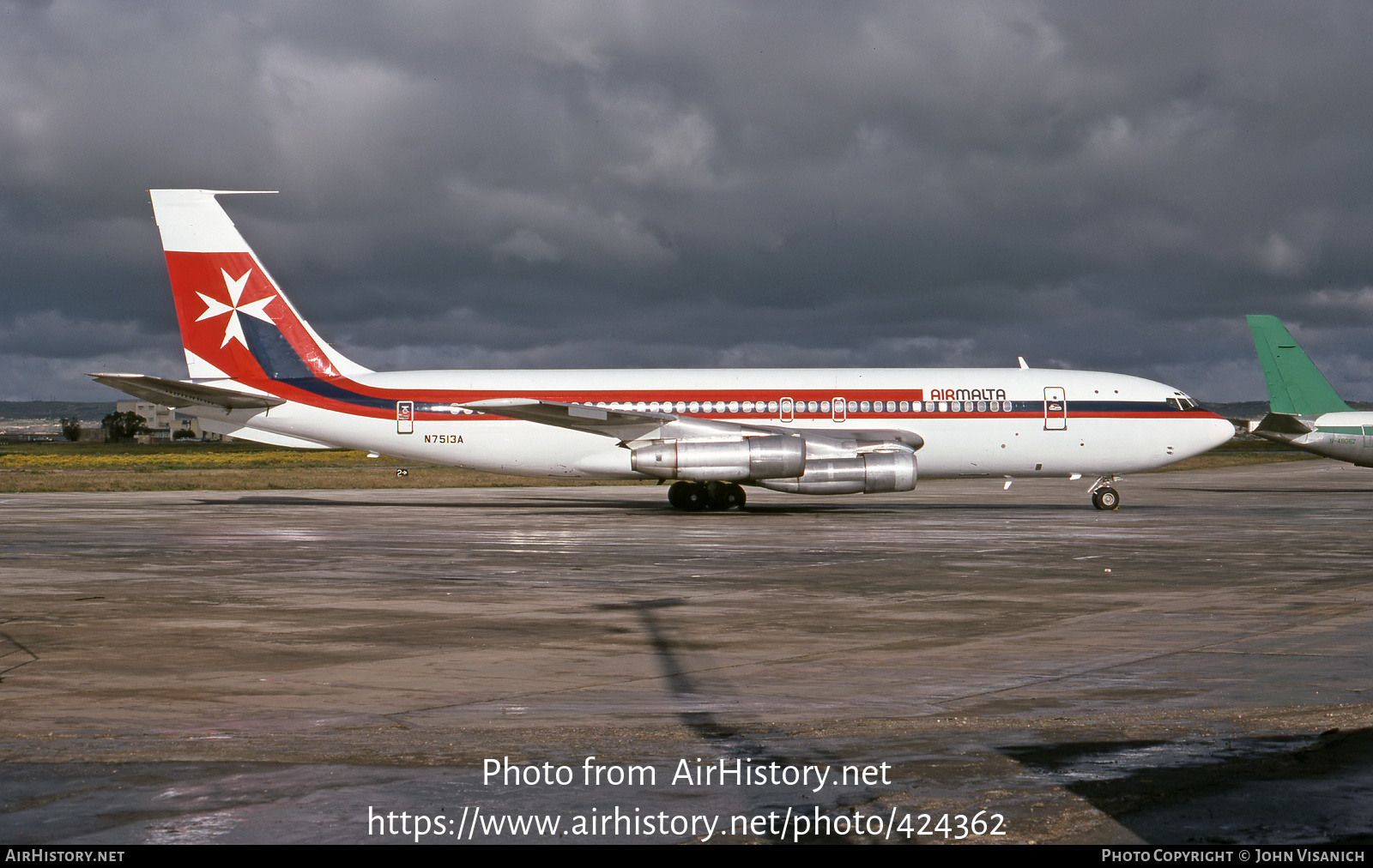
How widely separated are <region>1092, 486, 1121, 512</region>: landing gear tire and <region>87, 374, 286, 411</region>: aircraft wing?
21993 mm

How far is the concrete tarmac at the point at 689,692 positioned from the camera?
5.67 meters

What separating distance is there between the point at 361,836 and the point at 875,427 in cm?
2871

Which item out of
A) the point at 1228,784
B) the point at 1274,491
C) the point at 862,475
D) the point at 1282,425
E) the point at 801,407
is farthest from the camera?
the point at 1274,491

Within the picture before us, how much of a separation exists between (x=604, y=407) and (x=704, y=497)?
3.65m

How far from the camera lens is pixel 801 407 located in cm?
3359

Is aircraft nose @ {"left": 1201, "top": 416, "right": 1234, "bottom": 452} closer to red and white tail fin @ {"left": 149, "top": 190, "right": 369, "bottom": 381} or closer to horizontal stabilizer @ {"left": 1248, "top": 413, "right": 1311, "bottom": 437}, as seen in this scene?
horizontal stabilizer @ {"left": 1248, "top": 413, "right": 1311, "bottom": 437}

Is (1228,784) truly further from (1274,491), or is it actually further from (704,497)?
(1274,491)

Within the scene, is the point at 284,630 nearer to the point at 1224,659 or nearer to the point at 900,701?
the point at 900,701

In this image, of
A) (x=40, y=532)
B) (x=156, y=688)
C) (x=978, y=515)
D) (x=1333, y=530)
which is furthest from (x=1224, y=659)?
(x=40, y=532)

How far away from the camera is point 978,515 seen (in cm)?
3139

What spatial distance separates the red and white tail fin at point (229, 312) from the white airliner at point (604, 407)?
4 cm

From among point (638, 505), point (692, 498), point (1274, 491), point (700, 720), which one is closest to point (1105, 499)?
point (692, 498)

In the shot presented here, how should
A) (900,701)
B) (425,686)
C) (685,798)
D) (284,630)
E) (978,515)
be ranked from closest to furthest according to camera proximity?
(685,798)
(900,701)
(425,686)
(284,630)
(978,515)

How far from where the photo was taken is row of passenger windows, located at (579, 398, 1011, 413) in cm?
3341
